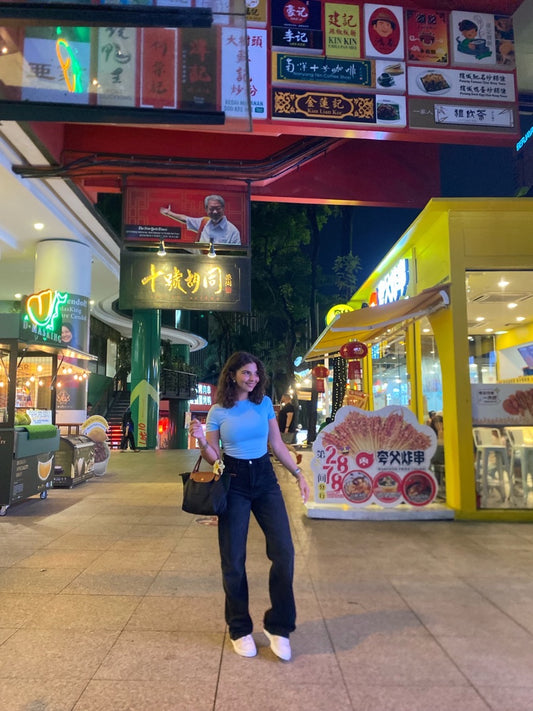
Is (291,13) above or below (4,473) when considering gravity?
above

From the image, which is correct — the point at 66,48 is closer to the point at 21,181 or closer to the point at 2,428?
the point at 2,428

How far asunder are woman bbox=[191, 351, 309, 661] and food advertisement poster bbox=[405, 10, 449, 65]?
29.1 ft

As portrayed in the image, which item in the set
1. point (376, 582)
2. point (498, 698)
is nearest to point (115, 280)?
point (376, 582)

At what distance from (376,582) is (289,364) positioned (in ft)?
59.8

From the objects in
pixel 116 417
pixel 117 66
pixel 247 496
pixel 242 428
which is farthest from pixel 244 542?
pixel 116 417

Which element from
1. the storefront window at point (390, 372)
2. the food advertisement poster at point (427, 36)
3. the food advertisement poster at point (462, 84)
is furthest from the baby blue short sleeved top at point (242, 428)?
the food advertisement poster at point (427, 36)

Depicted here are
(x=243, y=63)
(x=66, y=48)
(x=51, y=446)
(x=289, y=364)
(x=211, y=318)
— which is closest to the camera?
(x=66, y=48)

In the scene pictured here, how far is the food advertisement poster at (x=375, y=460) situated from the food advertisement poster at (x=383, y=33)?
264 inches

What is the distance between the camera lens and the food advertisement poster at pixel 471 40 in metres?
9.80

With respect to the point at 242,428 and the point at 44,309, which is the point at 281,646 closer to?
the point at 242,428

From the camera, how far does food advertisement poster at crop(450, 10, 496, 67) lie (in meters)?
9.80

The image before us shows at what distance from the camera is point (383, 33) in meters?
9.55

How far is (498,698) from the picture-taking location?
258 cm

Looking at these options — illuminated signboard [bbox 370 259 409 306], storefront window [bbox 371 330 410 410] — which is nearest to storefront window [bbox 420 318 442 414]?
illuminated signboard [bbox 370 259 409 306]
